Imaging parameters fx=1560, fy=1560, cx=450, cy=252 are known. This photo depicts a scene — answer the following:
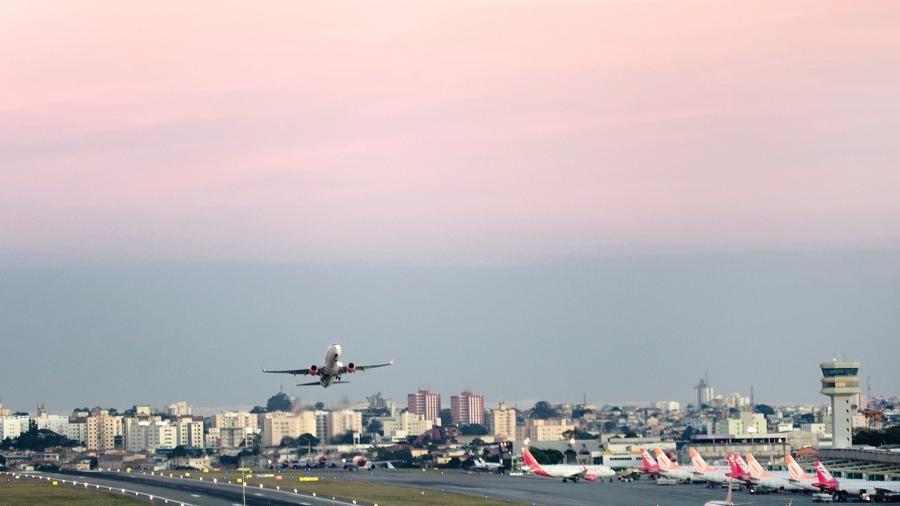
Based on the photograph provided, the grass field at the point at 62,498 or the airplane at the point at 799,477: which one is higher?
the airplane at the point at 799,477

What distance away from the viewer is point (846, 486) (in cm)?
18650

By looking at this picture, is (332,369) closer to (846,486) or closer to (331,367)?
(331,367)

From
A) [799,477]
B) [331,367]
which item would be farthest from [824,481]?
[331,367]

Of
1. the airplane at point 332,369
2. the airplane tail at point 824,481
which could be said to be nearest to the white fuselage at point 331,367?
the airplane at point 332,369

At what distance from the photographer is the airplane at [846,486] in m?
185

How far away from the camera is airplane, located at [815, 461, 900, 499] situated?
185 meters

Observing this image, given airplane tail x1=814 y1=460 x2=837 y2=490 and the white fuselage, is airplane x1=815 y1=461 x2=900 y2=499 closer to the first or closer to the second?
airplane tail x1=814 y1=460 x2=837 y2=490

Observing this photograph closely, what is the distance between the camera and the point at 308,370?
14375cm

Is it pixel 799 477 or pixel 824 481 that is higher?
pixel 824 481

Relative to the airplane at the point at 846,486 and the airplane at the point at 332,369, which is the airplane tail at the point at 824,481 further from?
the airplane at the point at 332,369

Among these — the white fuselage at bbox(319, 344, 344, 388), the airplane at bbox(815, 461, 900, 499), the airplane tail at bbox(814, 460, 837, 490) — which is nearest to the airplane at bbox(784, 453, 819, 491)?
the airplane at bbox(815, 461, 900, 499)

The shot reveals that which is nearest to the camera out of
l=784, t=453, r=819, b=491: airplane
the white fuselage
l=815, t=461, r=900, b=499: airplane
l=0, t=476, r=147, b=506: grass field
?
the white fuselage

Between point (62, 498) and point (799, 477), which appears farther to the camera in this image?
point (799, 477)

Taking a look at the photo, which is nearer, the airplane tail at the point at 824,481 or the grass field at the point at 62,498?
the grass field at the point at 62,498
